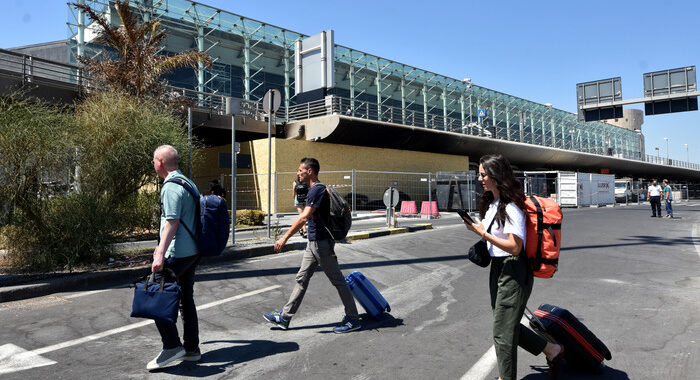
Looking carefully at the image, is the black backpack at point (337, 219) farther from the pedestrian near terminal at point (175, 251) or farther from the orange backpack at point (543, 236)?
the orange backpack at point (543, 236)

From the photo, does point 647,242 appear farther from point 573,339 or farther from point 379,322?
point 573,339

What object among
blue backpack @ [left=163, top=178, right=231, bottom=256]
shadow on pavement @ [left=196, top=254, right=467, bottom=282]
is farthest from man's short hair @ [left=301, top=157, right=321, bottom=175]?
shadow on pavement @ [left=196, top=254, right=467, bottom=282]

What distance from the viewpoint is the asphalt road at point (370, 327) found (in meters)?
3.46

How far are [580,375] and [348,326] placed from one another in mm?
2042

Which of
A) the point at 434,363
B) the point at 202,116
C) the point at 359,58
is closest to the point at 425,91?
the point at 359,58

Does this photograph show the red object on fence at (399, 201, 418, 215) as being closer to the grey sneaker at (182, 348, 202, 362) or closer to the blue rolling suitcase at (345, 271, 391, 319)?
the blue rolling suitcase at (345, 271, 391, 319)

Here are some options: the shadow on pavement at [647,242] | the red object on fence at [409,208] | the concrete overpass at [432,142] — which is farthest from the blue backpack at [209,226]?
the concrete overpass at [432,142]

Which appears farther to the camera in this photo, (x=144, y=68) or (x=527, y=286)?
(x=144, y=68)

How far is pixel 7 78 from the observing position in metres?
14.3

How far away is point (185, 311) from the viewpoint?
11.7 ft

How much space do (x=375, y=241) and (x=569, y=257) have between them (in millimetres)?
4409

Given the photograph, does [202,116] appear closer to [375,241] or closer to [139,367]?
[375,241]

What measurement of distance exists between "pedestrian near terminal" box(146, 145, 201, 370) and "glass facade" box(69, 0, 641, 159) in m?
20.0

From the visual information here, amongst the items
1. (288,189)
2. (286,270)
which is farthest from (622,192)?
(286,270)
